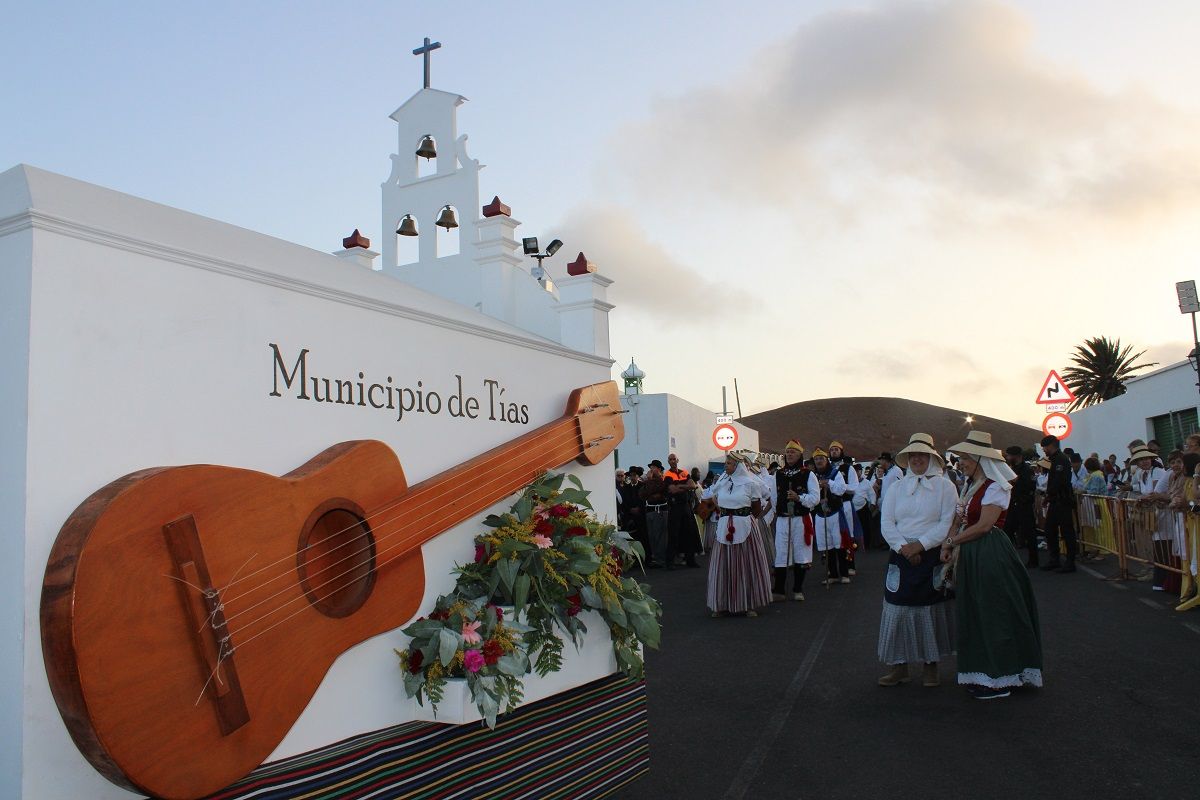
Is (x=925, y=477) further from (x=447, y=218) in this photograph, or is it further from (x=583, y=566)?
(x=447, y=218)

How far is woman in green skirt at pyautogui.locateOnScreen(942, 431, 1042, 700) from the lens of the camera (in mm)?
5930

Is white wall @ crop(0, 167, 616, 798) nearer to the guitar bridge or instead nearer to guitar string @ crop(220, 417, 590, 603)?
guitar string @ crop(220, 417, 590, 603)

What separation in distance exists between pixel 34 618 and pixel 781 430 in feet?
307

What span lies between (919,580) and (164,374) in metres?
5.26

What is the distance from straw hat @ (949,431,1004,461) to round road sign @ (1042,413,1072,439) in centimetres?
869

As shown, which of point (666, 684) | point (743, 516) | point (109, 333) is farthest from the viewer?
point (743, 516)

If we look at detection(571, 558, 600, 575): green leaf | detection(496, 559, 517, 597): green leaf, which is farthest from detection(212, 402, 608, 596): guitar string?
detection(571, 558, 600, 575): green leaf

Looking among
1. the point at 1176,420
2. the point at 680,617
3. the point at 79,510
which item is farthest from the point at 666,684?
the point at 1176,420

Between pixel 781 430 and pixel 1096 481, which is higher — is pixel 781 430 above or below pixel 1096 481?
above

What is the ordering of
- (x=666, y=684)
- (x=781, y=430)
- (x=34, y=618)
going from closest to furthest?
(x=34, y=618)
(x=666, y=684)
(x=781, y=430)

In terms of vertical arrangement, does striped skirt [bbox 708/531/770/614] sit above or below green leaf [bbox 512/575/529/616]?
below

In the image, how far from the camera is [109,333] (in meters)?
2.41

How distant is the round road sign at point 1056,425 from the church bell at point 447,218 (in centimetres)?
986

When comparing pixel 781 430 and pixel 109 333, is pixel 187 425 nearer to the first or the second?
pixel 109 333
